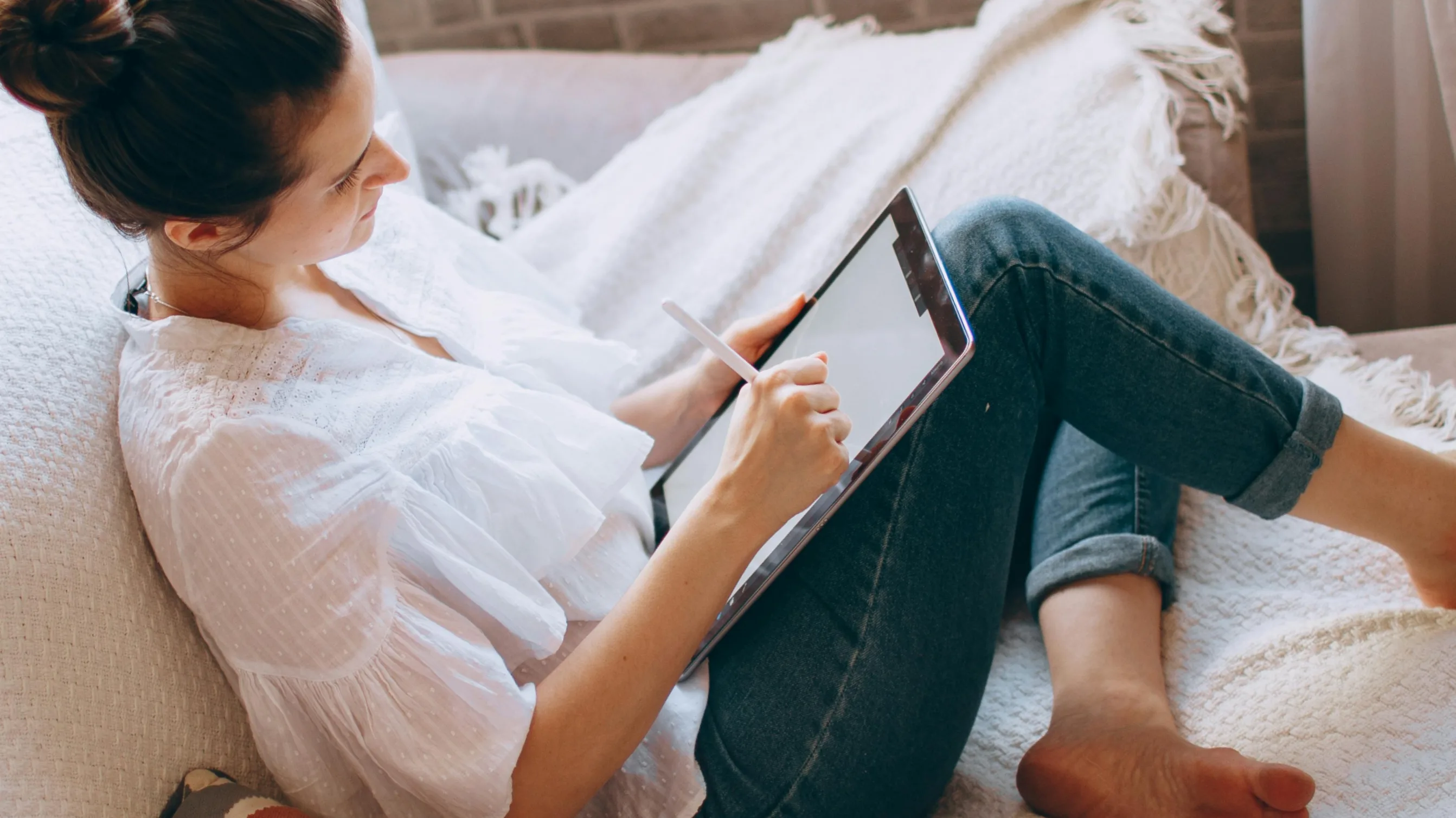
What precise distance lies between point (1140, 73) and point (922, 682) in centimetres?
70

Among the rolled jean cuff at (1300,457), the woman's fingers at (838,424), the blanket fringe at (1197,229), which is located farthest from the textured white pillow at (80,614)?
the blanket fringe at (1197,229)

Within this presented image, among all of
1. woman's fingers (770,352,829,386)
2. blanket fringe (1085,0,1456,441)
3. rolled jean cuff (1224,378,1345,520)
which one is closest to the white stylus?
woman's fingers (770,352,829,386)

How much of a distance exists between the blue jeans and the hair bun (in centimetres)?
53

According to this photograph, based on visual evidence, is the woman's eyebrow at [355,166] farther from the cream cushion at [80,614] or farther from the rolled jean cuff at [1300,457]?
the rolled jean cuff at [1300,457]

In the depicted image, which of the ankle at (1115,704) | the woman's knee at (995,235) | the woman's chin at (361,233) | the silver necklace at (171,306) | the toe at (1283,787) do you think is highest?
the woman's chin at (361,233)

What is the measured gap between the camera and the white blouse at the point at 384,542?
643 mm

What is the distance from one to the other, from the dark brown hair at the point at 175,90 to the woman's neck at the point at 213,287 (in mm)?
65

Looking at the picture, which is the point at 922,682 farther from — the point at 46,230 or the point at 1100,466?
the point at 46,230

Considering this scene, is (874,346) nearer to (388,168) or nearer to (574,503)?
A: (574,503)

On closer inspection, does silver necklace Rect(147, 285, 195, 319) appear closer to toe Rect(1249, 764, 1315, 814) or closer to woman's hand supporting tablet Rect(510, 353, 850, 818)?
woman's hand supporting tablet Rect(510, 353, 850, 818)

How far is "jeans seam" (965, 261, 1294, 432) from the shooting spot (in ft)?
2.44

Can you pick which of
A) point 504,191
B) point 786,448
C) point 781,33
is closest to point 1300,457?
point 786,448

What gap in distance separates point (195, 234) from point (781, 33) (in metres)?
1.30

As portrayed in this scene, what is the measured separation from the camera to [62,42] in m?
0.57
